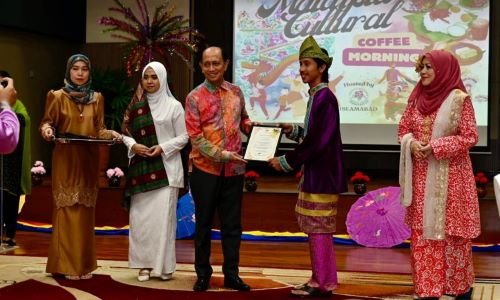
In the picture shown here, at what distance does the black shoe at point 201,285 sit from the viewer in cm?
461

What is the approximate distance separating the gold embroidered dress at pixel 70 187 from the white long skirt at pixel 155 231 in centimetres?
33

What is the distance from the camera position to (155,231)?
16.1ft

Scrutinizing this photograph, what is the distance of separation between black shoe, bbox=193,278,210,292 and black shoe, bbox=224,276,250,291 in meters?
0.13

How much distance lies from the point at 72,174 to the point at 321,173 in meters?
1.55

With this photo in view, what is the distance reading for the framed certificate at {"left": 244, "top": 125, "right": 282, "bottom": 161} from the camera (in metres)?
4.46

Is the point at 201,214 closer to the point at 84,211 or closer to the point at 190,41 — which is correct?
the point at 84,211

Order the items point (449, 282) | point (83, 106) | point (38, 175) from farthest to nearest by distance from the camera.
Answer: point (38, 175) → point (83, 106) → point (449, 282)

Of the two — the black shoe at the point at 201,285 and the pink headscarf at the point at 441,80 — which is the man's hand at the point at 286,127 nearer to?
the pink headscarf at the point at 441,80

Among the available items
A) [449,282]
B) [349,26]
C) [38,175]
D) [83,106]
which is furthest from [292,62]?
[449,282]

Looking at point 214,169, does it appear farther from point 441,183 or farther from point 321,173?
point 441,183

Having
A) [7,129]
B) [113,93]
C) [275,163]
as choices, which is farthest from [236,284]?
[113,93]

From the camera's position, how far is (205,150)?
457 cm

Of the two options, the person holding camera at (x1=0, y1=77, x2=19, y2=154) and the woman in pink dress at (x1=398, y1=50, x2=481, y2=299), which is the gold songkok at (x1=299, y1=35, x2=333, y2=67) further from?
the person holding camera at (x1=0, y1=77, x2=19, y2=154)

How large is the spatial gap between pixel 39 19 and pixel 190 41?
244 cm
